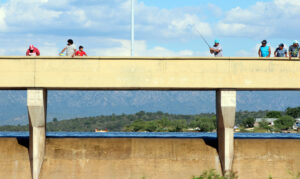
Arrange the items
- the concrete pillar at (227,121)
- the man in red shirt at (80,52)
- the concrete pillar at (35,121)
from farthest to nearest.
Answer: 1. the man in red shirt at (80,52)
2. the concrete pillar at (227,121)
3. the concrete pillar at (35,121)

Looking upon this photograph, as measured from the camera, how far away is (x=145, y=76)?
3953 centimetres

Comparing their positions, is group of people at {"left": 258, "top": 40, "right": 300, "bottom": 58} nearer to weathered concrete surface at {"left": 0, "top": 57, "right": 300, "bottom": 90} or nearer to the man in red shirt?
weathered concrete surface at {"left": 0, "top": 57, "right": 300, "bottom": 90}

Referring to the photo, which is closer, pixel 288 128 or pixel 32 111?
pixel 32 111

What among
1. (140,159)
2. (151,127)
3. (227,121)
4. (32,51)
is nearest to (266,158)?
(227,121)

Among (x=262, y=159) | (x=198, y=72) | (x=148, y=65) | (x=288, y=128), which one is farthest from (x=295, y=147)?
(x=288, y=128)

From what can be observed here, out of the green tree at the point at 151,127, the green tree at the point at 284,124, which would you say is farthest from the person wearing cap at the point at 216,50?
the green tree at the point at 284,124

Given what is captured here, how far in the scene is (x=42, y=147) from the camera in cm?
4009

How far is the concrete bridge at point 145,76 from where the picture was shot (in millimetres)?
39344

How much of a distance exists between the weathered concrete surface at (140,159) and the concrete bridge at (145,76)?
3.23 feet

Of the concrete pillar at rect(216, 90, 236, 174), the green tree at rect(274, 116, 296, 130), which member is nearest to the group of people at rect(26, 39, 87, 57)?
the concrete pillar at rect(216, 90, 236, 174)

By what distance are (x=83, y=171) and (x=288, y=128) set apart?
15314cm

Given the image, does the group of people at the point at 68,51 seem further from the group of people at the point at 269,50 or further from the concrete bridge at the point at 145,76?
the group of people at the point at 269,50

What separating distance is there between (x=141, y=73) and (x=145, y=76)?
0.95 ft

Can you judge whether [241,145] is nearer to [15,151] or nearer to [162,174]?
[162,174]
